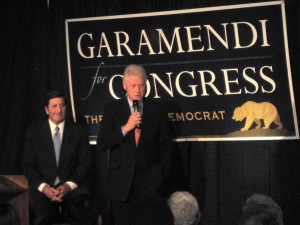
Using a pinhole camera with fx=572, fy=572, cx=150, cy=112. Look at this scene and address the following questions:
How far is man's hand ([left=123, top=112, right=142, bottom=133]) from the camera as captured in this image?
13.0 ft

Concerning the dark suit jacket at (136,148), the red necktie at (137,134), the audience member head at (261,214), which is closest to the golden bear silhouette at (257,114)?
the dark suit jacket at (136,148)

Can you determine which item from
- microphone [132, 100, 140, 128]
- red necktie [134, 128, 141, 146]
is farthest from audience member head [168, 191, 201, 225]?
red necktie [134, 128, 141, 146]

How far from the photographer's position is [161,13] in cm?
527

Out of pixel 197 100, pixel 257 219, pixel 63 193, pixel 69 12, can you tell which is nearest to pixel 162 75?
pixel 197 100

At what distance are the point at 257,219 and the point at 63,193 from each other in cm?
226

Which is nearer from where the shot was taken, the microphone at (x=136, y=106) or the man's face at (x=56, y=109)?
the microphone at (x=136, y=106)

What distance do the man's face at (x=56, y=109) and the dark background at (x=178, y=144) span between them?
845 mm

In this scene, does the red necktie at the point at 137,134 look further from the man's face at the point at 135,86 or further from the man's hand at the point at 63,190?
the man's hand at the point at 63,190

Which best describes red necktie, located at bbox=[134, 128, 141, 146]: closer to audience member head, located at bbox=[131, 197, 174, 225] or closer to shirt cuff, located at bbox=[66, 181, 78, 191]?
shirt cuff, located at bbox=[66, 181, 78, 191]

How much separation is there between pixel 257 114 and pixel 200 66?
2.22 ft

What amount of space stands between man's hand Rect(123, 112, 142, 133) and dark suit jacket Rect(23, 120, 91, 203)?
0.78m

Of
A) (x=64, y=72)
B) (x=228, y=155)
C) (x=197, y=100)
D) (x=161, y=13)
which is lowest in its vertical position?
(x=228, y=155)

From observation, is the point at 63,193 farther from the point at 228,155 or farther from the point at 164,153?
the point at 228,155

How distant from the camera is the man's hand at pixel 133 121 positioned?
3.95 metres
